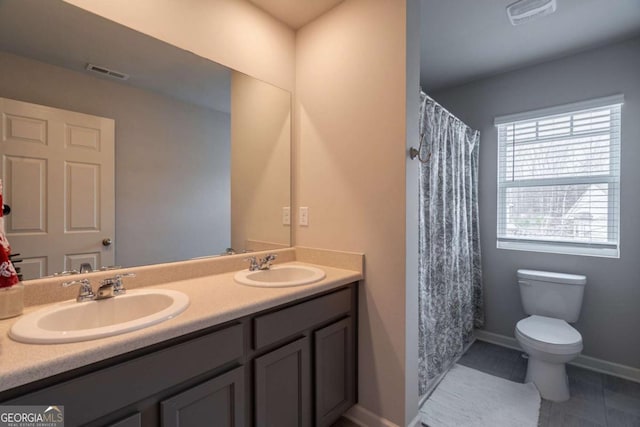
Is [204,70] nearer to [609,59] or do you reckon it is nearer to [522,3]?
[522,3]

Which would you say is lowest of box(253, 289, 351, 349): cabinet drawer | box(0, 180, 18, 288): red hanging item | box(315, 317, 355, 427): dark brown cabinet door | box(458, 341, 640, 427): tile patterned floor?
box(458, 341, 640, 427): tile patterned floor

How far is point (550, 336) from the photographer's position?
6.31 ft

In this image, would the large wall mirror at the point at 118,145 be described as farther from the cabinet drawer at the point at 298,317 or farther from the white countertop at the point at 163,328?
the cabinet drawer at the point at 298,317

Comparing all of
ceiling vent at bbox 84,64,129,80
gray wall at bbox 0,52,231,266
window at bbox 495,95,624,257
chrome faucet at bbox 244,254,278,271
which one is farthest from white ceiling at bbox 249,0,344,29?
window at bbox 495,95,624,257

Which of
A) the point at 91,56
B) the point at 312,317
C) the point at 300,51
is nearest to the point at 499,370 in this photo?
the point at 312,317

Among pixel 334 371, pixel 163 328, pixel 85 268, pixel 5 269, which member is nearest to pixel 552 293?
pixel 334 371

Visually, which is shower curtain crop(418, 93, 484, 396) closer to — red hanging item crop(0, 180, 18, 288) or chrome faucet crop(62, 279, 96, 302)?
chrome faucet crop(62, 279, 96, 302)

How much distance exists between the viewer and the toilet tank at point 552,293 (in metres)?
2.17

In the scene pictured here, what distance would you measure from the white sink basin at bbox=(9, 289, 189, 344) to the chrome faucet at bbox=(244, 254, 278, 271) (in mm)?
534

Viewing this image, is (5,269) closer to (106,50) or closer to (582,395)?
(106,50)

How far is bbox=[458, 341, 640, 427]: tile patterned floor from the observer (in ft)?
5.50

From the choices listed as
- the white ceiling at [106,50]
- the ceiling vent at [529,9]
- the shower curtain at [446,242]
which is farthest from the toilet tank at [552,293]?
the white ceiling at [106,50]

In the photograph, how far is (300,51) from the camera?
6.57 feet

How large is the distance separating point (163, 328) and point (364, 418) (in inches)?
52.0
